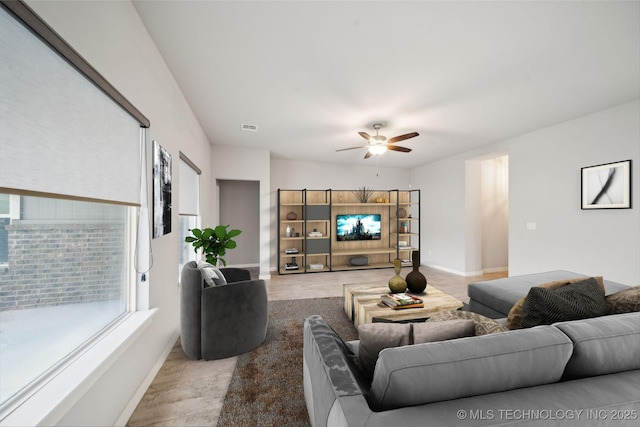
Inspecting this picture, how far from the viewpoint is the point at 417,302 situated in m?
2.45

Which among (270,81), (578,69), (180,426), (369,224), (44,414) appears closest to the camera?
(44,414)

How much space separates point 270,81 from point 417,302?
261cm

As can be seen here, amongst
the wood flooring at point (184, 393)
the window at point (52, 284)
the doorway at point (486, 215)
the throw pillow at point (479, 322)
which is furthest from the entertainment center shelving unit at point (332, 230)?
the throw pillow at point (479, 322)

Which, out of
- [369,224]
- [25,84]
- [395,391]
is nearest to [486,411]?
[395,391]

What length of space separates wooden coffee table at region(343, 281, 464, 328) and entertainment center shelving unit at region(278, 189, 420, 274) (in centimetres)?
252

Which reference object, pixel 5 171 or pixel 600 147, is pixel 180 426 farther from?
pixel 600 147

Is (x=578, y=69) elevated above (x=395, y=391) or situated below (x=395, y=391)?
above

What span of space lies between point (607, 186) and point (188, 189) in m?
5.29

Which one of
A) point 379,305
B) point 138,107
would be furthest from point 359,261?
point 138,107

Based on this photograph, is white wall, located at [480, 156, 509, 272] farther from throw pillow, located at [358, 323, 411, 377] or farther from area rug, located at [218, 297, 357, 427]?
throw pillow, located at [358, 323, 411, 377]

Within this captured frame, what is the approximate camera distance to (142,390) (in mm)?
1818

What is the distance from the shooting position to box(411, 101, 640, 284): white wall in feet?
9.84

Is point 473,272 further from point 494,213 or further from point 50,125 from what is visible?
point 50,125

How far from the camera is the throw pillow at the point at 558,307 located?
1.33 m
